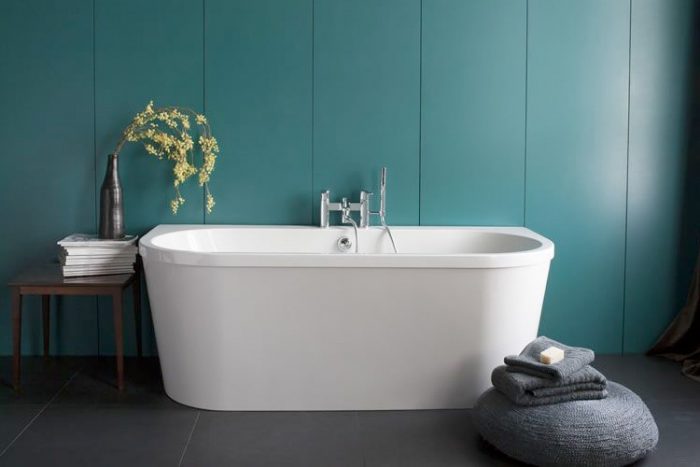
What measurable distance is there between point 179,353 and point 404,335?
857 mm

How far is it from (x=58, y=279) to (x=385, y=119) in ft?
5.24

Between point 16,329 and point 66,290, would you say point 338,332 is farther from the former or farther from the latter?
point 16,329

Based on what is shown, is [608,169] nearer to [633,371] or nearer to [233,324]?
[633,371]

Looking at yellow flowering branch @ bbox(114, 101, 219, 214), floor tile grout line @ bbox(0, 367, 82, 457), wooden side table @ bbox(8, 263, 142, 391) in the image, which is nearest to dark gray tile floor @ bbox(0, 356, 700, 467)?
floor tile grout line @ bbox(0, 367, 82, 457)

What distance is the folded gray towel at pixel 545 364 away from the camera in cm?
299

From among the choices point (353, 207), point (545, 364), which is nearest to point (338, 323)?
point (545, 364)

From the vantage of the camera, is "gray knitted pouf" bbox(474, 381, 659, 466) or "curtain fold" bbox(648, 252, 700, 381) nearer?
"gray knitted pouf" bbox(474, 381, 659, 466)

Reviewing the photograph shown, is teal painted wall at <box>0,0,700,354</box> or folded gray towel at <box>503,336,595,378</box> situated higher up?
teal painted wall at <box>0,0,700,354</box>

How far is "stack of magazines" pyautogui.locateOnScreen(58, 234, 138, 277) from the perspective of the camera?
372cm

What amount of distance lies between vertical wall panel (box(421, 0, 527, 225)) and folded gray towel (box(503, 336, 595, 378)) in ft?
3.71

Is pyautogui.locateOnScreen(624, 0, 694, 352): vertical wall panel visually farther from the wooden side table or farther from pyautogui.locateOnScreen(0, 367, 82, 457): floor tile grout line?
pyautogui.locateOnScreen(0, 367, 82, 457): floor tile grout line

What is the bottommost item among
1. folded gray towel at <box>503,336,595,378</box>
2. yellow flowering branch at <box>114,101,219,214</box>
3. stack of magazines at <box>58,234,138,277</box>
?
folded gray towel at <box>503,336,595,378</box>

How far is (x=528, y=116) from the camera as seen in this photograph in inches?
166

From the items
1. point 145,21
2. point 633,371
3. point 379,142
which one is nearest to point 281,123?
point 379,142
